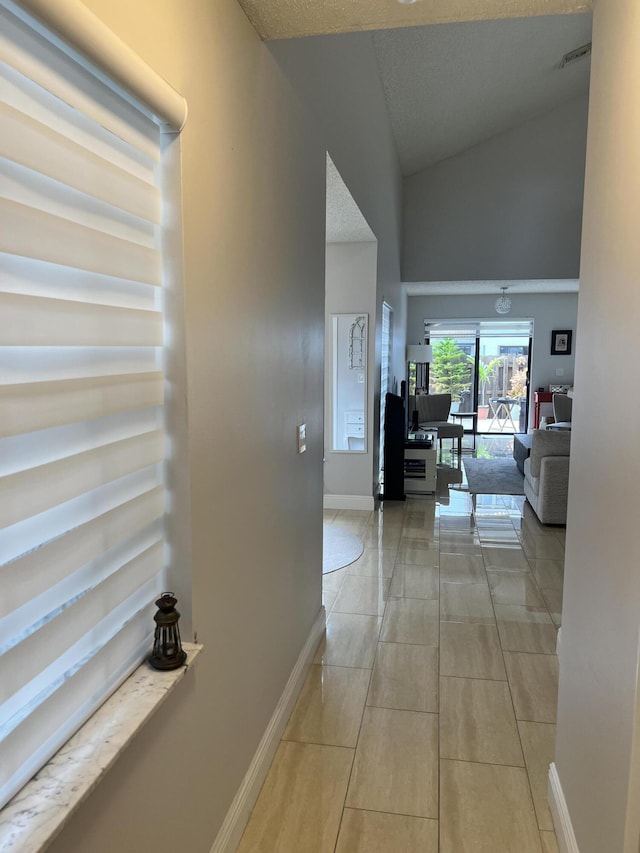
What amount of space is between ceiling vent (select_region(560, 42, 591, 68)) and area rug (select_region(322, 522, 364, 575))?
203 inches

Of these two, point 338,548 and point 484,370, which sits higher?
point 484,370

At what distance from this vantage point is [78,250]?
104 cm

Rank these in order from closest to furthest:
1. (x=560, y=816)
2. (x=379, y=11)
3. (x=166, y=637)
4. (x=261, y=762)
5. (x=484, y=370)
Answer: (x=166, y=637)
(x=379, y=11)
(x=560, y=816)
(x=261, y=762)
(x=484, y=370)

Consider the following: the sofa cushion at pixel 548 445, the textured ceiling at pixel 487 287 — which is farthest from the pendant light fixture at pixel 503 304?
the sofa cushion at pixel 548 445

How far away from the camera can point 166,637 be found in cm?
131

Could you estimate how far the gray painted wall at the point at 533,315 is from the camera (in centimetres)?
1021

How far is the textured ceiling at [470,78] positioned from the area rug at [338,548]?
3962 millimetres

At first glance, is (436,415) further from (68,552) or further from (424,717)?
(68,552)

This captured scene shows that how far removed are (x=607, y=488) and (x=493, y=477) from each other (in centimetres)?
597

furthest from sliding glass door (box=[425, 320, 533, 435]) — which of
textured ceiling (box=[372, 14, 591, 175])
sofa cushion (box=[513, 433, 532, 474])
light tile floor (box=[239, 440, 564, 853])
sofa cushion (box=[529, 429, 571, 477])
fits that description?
light tile floor (box=[239, 440, 564, 853])

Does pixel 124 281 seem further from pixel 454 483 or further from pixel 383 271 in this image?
pixel 454 483

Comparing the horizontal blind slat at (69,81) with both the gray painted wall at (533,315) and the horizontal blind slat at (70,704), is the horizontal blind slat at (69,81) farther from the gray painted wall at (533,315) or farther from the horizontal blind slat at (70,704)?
the gray painted wall at (533,315)

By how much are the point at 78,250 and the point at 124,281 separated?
0.17m

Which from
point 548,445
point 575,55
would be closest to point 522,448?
point 548,445
